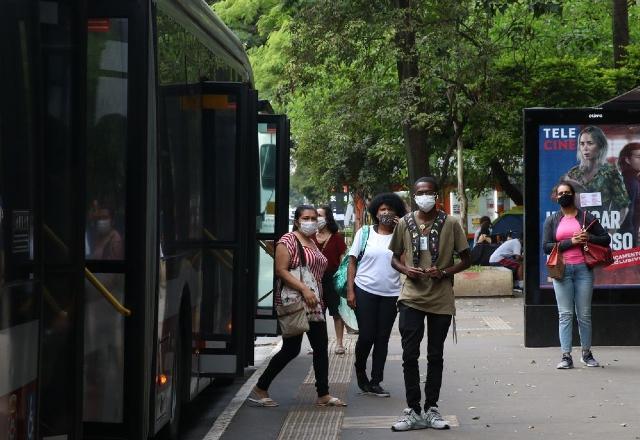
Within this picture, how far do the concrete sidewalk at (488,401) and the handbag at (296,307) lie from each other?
690mm

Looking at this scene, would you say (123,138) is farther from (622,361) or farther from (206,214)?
(622,361)

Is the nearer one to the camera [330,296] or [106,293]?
[106,293]

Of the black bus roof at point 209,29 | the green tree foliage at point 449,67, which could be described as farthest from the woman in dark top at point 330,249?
the green tree foliage at point 449,67

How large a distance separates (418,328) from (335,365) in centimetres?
469

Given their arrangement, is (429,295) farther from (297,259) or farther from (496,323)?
(496,323)

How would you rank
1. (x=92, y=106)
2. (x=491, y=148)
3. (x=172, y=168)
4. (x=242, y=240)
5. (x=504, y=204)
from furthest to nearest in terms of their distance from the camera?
(x=504, y=204) < (x=491, y=148) < (x=242, y=240) < (x=172, y=168) < (x=92, y=106)

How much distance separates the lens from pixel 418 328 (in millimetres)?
9461

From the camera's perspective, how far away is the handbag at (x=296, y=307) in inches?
410

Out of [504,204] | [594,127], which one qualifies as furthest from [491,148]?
[504,204]

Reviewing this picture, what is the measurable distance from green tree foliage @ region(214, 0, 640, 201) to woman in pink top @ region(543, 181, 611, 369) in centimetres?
1009

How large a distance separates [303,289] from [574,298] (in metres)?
3.52

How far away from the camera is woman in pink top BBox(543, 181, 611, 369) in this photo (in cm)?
1251

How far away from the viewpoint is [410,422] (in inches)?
373

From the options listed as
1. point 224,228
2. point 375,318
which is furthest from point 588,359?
point 224,228
